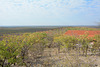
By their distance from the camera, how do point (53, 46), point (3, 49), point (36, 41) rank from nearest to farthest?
1. point (3, 49)
2. point (36, 41)
3. point (53, 46)

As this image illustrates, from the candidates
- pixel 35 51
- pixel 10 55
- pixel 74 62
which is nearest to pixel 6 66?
pixel 10 55

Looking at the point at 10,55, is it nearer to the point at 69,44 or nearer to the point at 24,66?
the point at 24,66

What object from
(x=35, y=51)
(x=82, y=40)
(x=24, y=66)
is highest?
(x=82, y=40)

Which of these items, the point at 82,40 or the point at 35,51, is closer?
the point at 35,51

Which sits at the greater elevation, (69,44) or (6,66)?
(69,44)

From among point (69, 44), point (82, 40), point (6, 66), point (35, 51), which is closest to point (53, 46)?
point (69, 44)

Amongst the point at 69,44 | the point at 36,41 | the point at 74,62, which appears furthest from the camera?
the point at 69,44

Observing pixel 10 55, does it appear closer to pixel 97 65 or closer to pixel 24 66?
pixel 24 66

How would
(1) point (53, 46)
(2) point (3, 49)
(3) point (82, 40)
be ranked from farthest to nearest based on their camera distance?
(1) point (53, 46) < (3) point (82, 40) < (2) point (3, 49)

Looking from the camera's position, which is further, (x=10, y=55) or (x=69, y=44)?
(x=69, y=44)
